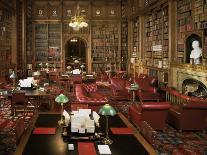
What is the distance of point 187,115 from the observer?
8281 millimetres

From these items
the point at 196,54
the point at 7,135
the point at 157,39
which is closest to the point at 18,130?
the point at 7,135

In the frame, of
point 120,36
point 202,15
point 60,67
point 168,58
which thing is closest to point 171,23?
point 168,58

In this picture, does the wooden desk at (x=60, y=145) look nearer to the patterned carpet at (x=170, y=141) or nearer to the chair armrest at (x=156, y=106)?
the patterned carpet at (x=170, y=141)

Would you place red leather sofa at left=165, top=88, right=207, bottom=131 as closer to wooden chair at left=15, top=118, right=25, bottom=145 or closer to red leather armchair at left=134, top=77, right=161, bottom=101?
red leather armchair at left=134, top=77, right=161, bottom=101

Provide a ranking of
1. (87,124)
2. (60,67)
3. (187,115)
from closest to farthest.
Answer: (87,124)
(187,115)
(60,67)

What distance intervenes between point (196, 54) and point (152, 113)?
12.7 feet

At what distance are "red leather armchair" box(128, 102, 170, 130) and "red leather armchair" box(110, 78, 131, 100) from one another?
16.2ft

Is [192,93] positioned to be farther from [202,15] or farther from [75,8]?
[75,8]

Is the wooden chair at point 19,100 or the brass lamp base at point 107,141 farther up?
the wooden chair at point 19,100

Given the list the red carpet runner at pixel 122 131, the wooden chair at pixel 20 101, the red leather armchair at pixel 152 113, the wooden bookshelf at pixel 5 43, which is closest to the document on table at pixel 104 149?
the red carpet runner at pixel 122 131

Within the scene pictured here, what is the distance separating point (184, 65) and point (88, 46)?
1012 cm

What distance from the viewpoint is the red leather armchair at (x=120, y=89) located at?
13.4m

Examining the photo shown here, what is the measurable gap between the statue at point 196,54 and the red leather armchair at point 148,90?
235cm

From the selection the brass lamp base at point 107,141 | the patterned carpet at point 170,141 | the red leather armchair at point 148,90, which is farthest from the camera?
the red leather armchair at point 148,90
